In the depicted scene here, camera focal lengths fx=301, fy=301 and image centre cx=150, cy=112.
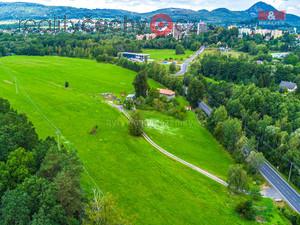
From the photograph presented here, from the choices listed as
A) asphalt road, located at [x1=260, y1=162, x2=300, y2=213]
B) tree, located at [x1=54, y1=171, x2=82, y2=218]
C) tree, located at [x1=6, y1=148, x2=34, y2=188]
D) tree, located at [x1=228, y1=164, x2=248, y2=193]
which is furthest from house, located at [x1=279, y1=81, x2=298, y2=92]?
tree, located at [x1=6, y1=148, x2=34, y2=188]

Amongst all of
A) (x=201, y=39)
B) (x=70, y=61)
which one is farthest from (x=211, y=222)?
(x=201, y=39)

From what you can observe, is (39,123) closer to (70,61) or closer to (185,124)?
(185,124)

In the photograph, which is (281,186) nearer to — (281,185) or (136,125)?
(281,185)

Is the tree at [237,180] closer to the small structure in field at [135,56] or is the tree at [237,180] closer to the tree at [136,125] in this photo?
the tree at [136,125]

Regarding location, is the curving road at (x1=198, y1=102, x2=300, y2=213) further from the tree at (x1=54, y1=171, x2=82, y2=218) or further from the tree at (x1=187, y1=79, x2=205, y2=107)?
the tree at (x1=187, y1=79, x2=205, y2=107)

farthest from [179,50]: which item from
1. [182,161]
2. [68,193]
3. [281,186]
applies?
[68,193]

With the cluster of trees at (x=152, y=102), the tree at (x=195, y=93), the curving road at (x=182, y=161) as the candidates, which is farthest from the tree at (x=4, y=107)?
the tree at (x=195, y=93)
